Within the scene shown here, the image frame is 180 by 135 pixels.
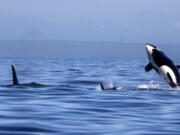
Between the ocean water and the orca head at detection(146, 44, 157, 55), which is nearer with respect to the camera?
the ocean water

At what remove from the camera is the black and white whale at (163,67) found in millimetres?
21016

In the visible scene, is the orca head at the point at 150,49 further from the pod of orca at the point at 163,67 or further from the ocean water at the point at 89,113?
the ocean water at the point at 89,113

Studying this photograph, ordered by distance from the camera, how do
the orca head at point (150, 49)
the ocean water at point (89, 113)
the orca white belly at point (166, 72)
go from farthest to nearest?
the orca head at point (150, 49) < the orca white belly at point (166, 72) < the ocean water at point (89, 113)

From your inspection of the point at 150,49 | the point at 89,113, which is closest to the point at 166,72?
the point at 150,49

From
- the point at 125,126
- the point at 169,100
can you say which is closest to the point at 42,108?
the point at 125,126

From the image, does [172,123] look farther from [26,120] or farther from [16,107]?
[16,107]

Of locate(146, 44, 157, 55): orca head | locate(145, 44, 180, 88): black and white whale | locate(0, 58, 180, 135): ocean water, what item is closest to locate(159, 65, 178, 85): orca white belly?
locate(145, 44, 180, 88): black and white whale

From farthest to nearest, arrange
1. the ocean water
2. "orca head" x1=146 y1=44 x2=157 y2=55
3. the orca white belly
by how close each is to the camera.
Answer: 1. "orca head" x1=146 y1=44 x2=157 y2=55
2. the orca white belly
3. the ocean water

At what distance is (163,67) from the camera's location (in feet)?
68.7

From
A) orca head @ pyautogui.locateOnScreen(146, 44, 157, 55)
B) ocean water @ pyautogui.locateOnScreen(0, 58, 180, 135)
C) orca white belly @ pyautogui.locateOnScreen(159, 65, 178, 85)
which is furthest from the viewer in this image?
orca head @ pyautogui.locateOnScreen(146, 44, 157, 55)

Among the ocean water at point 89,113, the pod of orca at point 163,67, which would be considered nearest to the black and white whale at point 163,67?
the pod of orca at point 163,67

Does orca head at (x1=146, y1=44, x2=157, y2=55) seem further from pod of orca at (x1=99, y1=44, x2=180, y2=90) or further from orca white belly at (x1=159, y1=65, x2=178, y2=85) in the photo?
orca white belly at (x1=159, y1=65, x2=178, y2=85)

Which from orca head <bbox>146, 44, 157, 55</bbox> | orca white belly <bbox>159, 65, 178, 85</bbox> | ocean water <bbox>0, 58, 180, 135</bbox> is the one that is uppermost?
orca head <bbox>146, 44, 157, 55</bbox>

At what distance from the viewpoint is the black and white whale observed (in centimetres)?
2102
